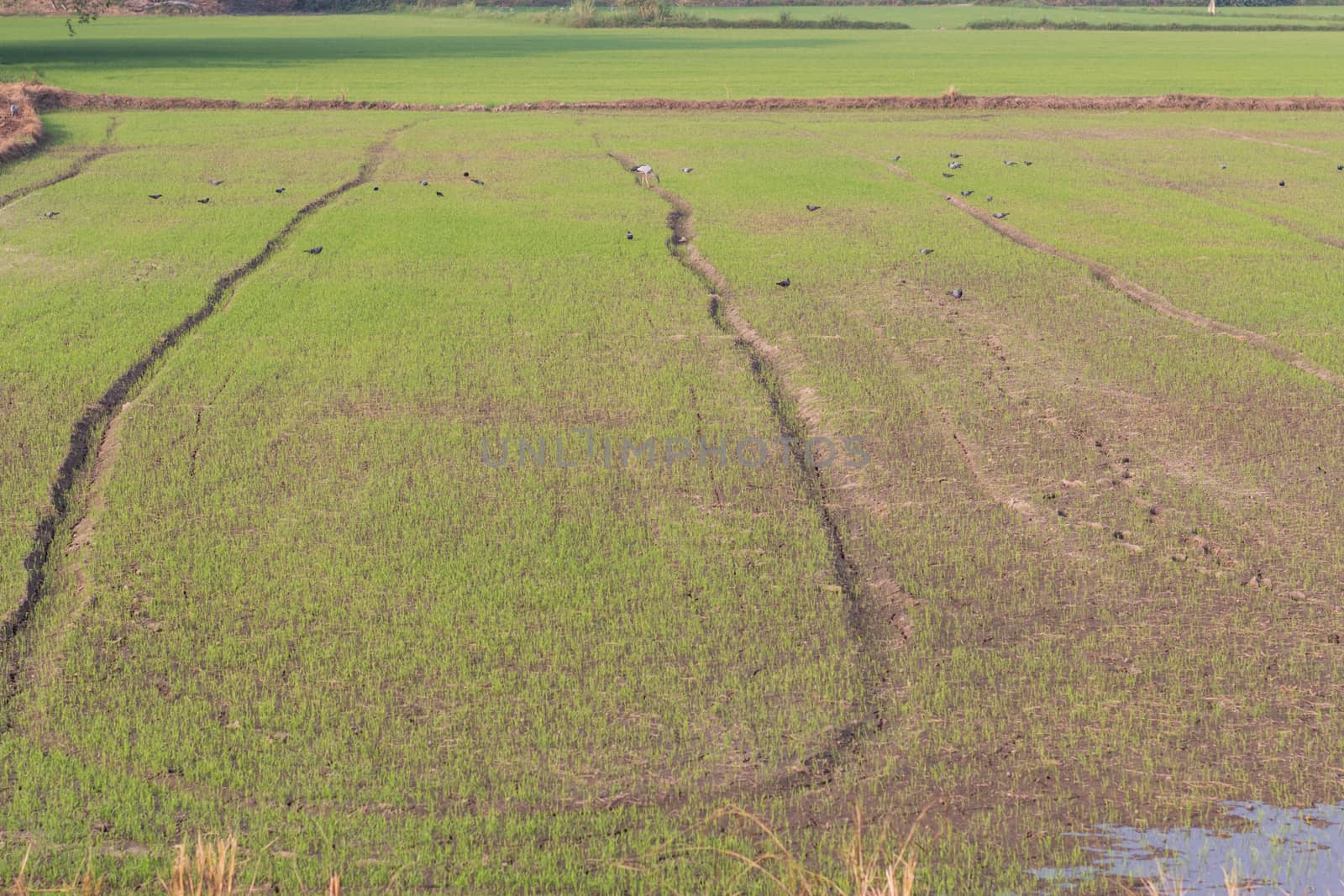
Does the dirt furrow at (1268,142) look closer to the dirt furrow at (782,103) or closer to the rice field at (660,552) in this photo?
the dirt furrow at (782,103)

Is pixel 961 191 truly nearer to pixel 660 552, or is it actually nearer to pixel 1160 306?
pixel 1160 306

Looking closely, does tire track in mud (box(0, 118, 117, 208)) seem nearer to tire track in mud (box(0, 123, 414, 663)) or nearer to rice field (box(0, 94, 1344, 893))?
rice field (box(0, 94, 1344, 893))

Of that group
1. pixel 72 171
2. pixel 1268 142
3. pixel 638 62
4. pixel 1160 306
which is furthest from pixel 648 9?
pixel 1160 306

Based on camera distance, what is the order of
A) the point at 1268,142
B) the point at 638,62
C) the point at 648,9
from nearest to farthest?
the point at 1268,142 < the point at 638,62 < the point at 648,9

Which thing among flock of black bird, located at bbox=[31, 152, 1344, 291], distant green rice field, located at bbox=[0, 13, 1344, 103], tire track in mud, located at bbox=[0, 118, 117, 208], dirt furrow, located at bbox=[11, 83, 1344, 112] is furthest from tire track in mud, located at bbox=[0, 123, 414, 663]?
distant green rice field, located at bbox=[0, 13, 1344, 103]

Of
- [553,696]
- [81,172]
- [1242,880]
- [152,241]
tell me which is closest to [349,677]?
[553,696]

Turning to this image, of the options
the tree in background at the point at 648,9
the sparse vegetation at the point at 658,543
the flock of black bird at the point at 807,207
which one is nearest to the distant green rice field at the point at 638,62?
the tree in background at the point at 648,9
